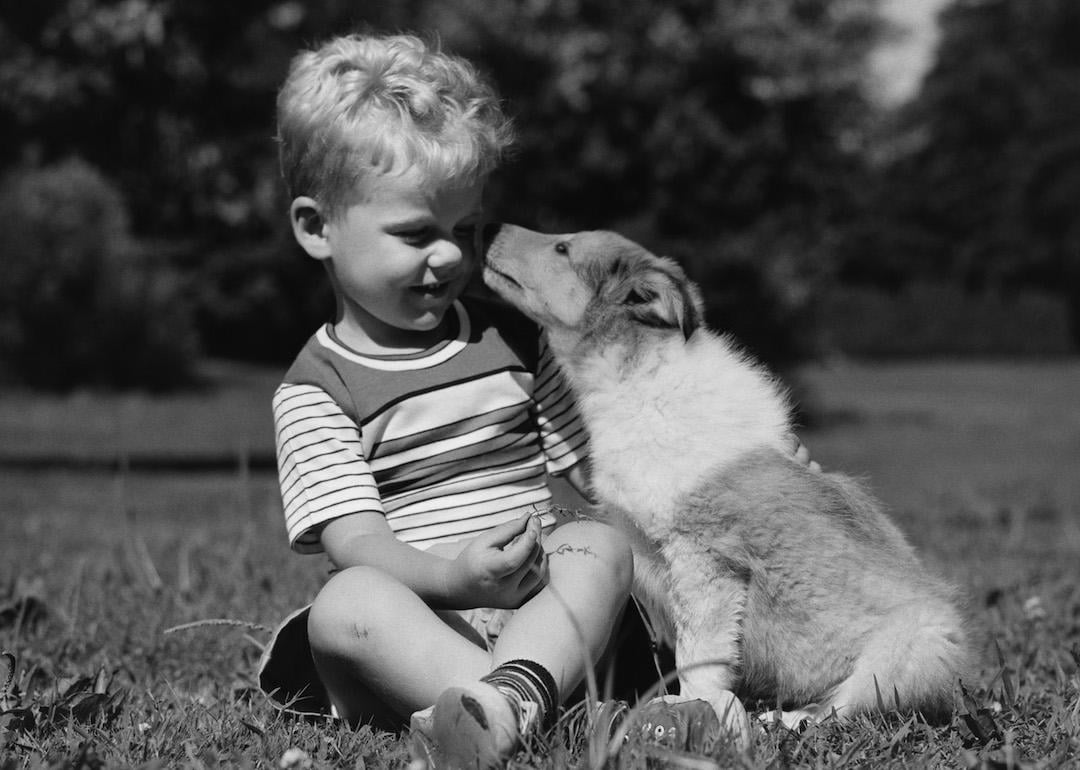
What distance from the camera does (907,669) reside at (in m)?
2.89

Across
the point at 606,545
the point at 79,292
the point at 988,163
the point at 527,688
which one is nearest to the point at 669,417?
the point at 606,545

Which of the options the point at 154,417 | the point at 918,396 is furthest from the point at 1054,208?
the point at 154,417

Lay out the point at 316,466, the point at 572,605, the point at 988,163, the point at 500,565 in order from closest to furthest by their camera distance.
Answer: the point at 500,565, the point at 572,605, the point at 316,466, the point at 988,163

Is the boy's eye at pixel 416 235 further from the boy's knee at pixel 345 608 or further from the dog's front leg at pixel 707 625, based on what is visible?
the dog's front leg at pixel 707 625

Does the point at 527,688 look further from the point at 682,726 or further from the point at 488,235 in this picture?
the point at 488,235

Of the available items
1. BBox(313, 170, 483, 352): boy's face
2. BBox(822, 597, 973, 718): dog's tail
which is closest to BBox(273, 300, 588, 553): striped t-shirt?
BBox(313, 170, 483, 352): boy's face

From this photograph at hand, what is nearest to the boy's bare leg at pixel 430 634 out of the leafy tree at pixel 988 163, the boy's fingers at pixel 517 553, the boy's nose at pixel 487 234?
the boy's fingers at pixel 517 553

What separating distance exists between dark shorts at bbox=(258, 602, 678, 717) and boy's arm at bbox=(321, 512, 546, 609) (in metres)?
0.21

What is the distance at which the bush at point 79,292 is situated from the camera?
736 inches

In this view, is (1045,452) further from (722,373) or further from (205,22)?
(722,373)

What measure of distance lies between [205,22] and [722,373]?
11.9m

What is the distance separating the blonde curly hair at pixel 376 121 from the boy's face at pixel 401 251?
4cm

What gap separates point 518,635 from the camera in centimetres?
262

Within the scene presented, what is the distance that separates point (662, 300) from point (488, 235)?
701 millimetres
